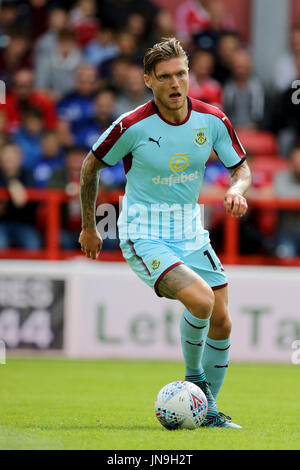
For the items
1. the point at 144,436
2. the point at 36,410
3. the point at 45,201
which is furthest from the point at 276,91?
the point at 144,436

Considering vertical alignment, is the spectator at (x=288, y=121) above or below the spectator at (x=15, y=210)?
above

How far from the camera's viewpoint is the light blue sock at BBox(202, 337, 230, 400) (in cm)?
636

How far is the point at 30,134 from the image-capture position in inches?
466

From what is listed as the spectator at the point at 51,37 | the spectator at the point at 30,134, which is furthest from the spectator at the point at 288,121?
the spectator at the point at 30,134

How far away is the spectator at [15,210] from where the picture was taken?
35.5ft

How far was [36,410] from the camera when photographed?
6918 millimetres

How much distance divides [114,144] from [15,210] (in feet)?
16.3

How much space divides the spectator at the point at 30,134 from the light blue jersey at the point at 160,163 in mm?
5630

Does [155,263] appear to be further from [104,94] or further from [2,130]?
[104,94]

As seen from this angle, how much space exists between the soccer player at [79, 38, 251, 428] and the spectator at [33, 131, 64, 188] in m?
5.23

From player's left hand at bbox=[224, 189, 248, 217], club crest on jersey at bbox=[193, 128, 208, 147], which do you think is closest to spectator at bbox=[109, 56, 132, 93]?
club crest on jersey at bbox=[193, 128, 208, 147]

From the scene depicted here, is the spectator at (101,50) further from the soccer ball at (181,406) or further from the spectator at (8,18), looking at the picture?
the soccer ball at (181,406)

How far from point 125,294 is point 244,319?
1.37 m

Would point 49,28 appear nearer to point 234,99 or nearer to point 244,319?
point 234,99
